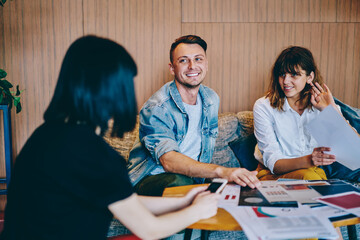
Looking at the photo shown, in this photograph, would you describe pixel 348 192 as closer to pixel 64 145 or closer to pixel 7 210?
pixel 64 145

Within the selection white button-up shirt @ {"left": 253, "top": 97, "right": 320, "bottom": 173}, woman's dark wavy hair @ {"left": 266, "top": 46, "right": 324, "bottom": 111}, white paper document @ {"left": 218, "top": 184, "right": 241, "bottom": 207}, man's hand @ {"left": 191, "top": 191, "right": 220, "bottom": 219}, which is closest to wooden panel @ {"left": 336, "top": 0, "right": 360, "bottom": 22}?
woman's dark wavy hair @ {"left": 266, "top": 46, "right": 324, "bottom": 111}

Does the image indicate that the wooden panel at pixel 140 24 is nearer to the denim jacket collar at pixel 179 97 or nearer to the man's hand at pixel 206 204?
the denim jacket collar at pixel 179 97

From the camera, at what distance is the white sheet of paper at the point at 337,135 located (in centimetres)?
129

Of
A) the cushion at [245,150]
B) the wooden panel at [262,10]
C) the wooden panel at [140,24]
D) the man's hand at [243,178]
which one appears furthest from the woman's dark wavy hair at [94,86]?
the wooden panel at [262,10]

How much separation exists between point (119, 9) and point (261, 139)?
1668 millimetres

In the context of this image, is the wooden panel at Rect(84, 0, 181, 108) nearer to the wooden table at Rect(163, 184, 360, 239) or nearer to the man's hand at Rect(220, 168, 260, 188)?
the man's hand at Rect(220, 168, 260, 188)

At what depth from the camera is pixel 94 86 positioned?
80cm

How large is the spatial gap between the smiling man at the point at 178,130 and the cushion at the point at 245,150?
1.16 feet

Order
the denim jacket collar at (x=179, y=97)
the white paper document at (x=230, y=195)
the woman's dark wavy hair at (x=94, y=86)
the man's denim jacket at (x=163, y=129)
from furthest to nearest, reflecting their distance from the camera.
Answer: the denim jacket collar at (x=179, y=97)
the man's denim jacket at (x=163, y=129)
the white paper document at (x=230, y=195)
the woman's dark wavy hair at (x=94, y=86)

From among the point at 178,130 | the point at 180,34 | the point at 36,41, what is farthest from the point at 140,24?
the point at 178,130

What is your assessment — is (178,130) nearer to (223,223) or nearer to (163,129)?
(163,129)

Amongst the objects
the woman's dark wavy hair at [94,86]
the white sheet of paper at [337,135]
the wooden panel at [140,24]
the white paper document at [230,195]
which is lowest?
the white paper document at [230,195]

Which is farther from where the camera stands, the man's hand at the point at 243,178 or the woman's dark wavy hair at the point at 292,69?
the woman's dark wavy hair at the point at 292,69

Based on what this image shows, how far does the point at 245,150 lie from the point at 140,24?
56.2 inches
